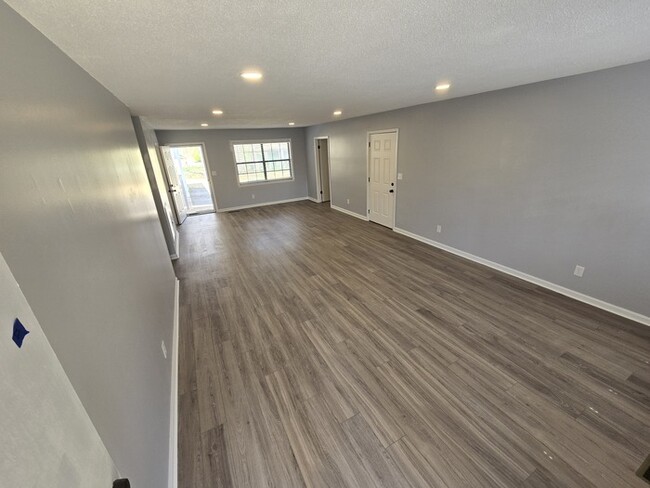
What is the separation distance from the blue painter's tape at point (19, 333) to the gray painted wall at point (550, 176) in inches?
154

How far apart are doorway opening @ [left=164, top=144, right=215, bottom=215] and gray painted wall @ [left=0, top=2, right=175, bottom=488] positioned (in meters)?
5.79

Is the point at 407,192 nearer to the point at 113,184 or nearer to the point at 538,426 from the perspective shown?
the point at 538,426

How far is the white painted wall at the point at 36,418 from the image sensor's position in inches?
14.2

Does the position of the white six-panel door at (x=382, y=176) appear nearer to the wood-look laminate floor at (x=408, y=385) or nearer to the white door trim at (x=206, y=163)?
the wood-look laminate floor at (x=408, y=385)

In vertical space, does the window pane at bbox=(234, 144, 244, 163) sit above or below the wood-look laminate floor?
above

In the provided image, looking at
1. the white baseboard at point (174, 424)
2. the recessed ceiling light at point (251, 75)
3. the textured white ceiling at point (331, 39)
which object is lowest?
the white baseboard at point (174, 424)

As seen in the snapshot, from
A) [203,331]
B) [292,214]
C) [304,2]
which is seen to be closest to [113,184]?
[304,2]

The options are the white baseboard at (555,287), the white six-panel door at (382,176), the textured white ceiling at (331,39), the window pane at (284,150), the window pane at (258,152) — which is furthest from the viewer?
the window pane at (284,150)

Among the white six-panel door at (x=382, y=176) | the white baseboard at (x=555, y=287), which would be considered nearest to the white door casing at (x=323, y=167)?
the white six-panel door at (x=382, y=176)

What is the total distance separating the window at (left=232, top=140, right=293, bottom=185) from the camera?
768cm

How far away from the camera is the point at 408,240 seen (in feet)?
16.2

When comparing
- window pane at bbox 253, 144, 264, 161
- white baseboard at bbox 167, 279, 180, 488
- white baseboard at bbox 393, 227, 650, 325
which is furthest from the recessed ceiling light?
window pane at bbox 253, 144, 264, 161

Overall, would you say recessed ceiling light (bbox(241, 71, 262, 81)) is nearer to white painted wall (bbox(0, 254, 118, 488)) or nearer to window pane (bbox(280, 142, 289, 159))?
white painted wall (bbox(0, 254, 118, 488))

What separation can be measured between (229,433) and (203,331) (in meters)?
1.24
